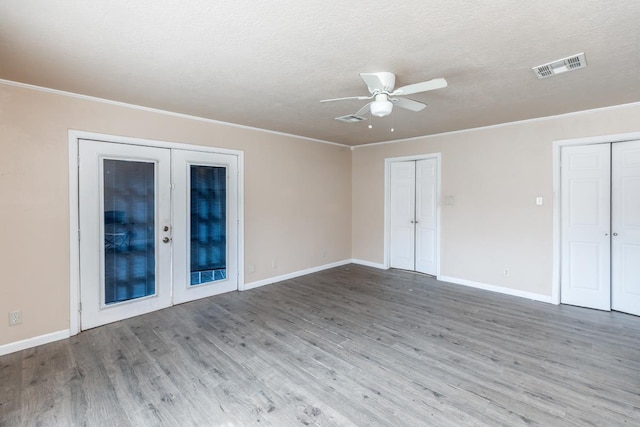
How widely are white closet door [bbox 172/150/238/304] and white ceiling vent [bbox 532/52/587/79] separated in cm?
385

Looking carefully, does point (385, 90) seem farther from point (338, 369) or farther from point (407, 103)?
point (338, 369)

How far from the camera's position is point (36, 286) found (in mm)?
3127

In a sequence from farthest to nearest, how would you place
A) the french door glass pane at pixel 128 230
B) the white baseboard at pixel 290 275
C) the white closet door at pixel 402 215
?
the white closet door at pixel 402 215 → the white baseboard at pixel 290 275 → the french door glass pane at pixel 128 230

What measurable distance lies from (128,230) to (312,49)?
3046 millimetres

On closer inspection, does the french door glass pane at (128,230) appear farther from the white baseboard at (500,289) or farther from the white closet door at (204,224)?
the white baseboard at (500,289)

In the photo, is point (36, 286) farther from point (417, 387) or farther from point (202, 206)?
point (417, 387)

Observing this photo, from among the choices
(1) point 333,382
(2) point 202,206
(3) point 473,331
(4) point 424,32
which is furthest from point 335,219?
(4) point 424,32

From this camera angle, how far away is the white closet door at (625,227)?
12.4 feet

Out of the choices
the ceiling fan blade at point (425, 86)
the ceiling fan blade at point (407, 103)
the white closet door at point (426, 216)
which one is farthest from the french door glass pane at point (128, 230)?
the white closet door at point (426, 216)

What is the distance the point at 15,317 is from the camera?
9.87ft

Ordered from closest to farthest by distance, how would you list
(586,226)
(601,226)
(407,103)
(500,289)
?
(407,103)
(601,226)
(586,226)
(500,289)

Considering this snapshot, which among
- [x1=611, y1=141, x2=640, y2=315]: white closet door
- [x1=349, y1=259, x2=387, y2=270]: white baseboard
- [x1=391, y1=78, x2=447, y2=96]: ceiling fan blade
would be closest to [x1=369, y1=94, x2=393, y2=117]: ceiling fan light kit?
[x1=391, y1=78, x2=447, y2=96]: ceiling fan blade

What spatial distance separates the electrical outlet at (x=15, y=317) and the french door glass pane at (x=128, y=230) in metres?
0.72

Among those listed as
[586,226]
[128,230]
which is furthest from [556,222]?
[128,230]
